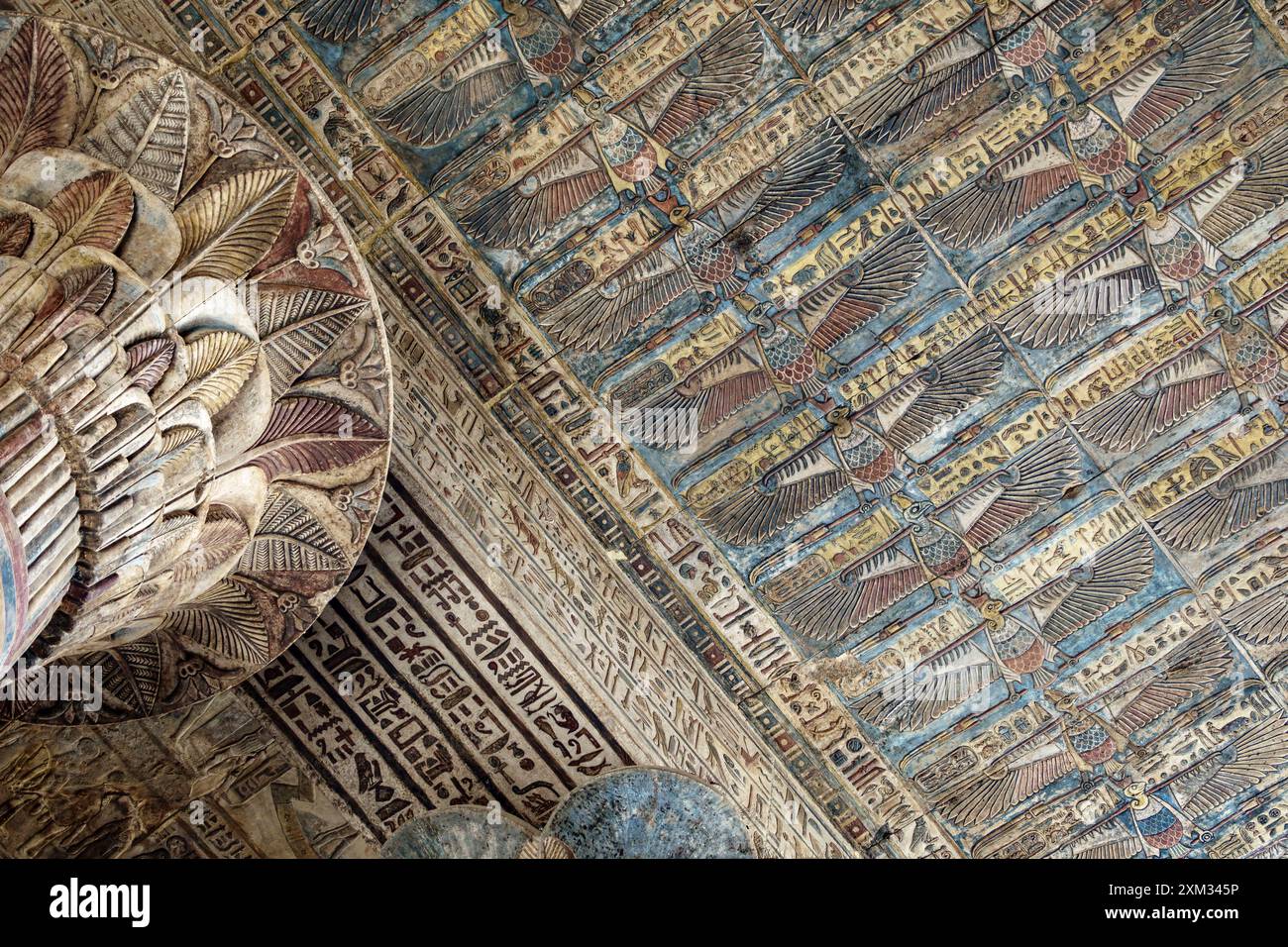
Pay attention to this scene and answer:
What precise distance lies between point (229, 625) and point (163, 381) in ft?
5.40

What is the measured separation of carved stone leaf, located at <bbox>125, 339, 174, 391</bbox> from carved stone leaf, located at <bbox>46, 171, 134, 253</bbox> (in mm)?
457

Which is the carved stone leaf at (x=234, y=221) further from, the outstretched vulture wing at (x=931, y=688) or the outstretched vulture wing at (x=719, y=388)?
the outstretched vulture wing at (x=931, y=688)

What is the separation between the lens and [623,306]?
7961 mm

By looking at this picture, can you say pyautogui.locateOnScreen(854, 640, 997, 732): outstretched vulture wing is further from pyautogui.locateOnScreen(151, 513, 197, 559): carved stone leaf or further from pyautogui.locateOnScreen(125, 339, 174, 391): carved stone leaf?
pyautogui.locateOnScreen(125, 339, 174, 391): carved stone leaf

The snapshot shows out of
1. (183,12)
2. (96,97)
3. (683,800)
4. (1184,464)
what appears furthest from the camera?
(1184,464)

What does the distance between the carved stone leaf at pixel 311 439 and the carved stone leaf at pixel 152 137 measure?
1101 mm

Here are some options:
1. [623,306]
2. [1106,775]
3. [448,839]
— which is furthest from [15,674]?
[1106,775]

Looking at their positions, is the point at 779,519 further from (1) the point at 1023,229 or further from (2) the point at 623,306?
(1) the point at 1023,229

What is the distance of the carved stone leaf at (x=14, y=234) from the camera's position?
16.5ft

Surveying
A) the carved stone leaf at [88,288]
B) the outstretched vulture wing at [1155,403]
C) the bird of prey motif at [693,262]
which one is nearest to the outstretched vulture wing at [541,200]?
the bird of prey motif at [693,262]

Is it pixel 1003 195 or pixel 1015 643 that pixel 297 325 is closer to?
pixel 1003 195

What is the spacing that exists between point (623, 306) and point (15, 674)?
3986mm

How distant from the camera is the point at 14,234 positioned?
5047 millimetres

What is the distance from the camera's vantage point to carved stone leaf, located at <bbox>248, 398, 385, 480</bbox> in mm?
6008
